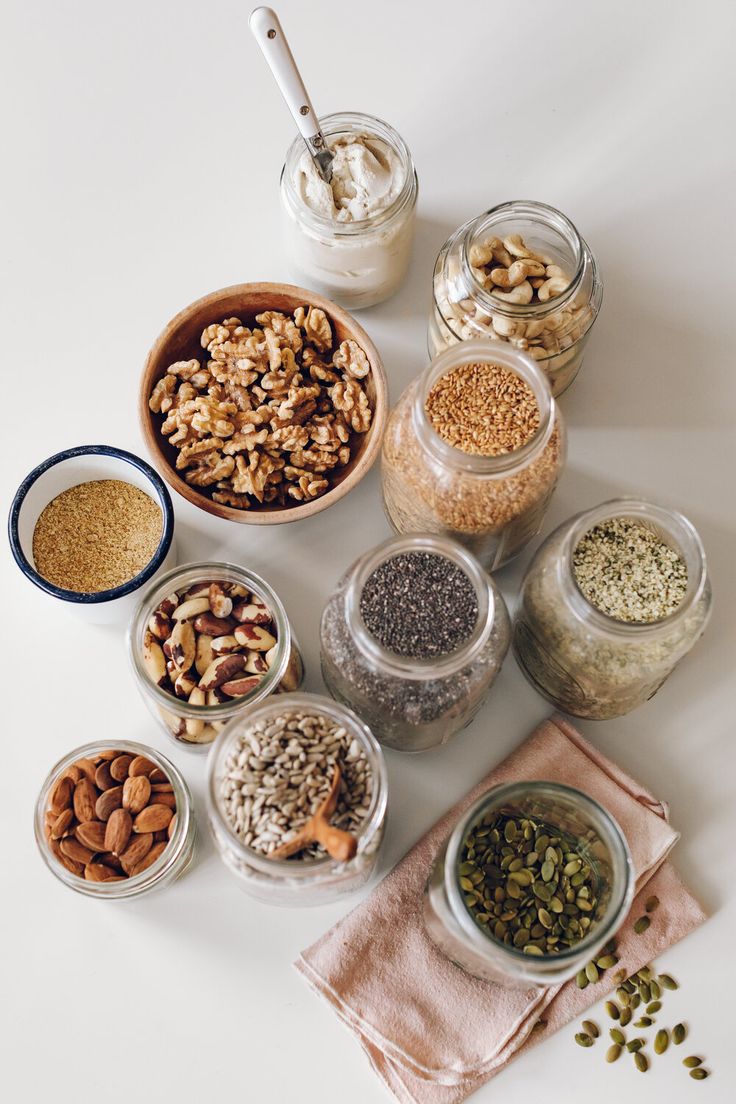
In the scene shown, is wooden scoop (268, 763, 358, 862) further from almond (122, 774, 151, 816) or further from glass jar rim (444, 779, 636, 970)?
almond (122, 774, 151, 816)

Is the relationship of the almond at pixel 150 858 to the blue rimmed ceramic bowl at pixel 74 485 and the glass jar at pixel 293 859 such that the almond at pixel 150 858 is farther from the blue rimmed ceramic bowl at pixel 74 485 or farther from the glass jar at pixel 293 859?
the blue rimmed ceramic bowl at pixel 74 485

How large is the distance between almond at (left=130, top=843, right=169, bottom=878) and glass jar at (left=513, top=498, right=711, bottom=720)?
1.60 ft

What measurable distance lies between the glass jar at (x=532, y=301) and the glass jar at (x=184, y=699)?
396mm

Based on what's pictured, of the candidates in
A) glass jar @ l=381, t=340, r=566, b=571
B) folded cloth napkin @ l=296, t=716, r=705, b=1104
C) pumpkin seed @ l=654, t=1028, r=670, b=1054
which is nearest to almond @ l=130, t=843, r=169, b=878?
folded cloth napkin @ l=296, t=716, r=705, b=1104

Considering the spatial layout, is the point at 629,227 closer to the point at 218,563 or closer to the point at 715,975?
the point at 218,563

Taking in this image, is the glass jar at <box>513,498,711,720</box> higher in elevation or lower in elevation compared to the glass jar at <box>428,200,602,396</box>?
lower

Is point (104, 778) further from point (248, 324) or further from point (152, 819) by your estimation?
point (248, 324)

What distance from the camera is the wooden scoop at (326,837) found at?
39.3 inches

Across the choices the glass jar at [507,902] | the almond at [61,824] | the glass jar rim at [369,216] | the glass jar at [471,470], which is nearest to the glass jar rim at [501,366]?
the glass jar at [471,470]

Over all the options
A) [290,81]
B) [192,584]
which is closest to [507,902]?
[192,584]

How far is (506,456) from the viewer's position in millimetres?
1110

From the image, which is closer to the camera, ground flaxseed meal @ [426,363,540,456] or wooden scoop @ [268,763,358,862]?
wooden scoop @ [268,763,358,862]

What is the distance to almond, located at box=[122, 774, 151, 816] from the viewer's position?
4.09 feet

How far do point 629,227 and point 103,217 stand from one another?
73cm
